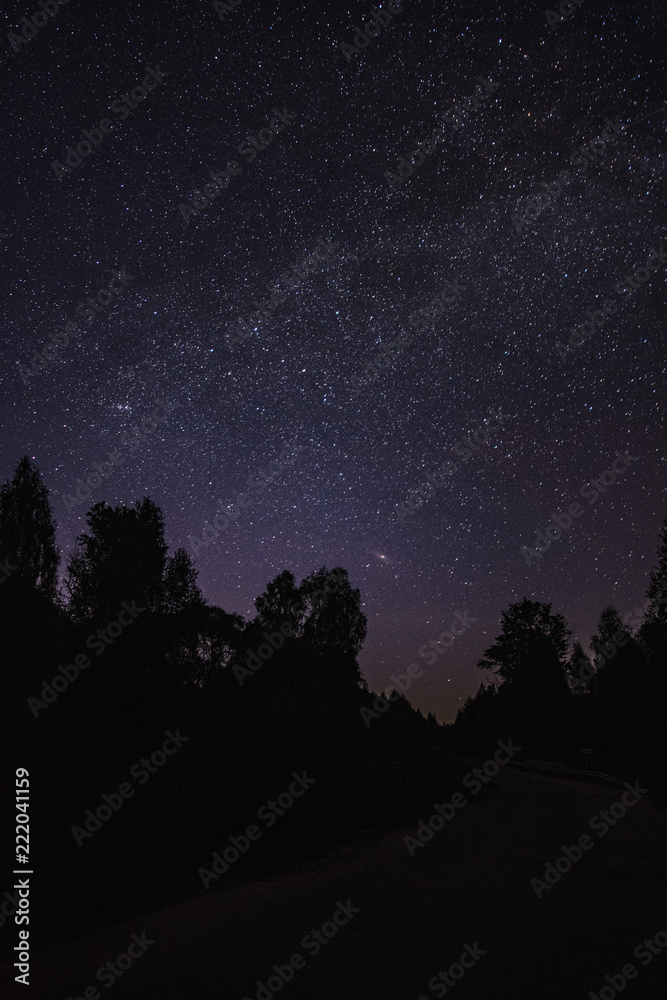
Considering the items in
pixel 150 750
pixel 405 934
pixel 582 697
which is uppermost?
pixel 582 697

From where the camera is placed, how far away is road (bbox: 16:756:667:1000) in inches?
208

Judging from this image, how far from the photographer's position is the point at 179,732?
19422mm

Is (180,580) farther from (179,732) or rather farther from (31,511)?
(179,732)

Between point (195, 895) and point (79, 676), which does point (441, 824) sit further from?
point (79, 676)

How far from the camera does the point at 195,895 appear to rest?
841cm

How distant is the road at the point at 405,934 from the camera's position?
208 inches

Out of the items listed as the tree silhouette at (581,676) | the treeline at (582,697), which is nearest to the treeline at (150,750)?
the treeline at (582,697)

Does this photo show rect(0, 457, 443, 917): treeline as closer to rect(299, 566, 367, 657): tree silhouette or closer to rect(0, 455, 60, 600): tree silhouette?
rect(0, 455, 60, 600): tree silhouette

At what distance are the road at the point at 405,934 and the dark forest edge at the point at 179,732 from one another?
143 cm

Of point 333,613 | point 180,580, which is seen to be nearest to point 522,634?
point 333,613

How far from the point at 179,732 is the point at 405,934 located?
14416 mm

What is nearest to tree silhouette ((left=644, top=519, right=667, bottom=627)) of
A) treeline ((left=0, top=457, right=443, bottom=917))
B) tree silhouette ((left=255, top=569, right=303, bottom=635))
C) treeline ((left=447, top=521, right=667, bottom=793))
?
treeline ((left=447, top=521, right=667, bottom=793))

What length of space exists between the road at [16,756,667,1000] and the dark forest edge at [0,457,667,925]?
143 cm

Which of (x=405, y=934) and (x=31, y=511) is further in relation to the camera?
(x=31, y=511)
